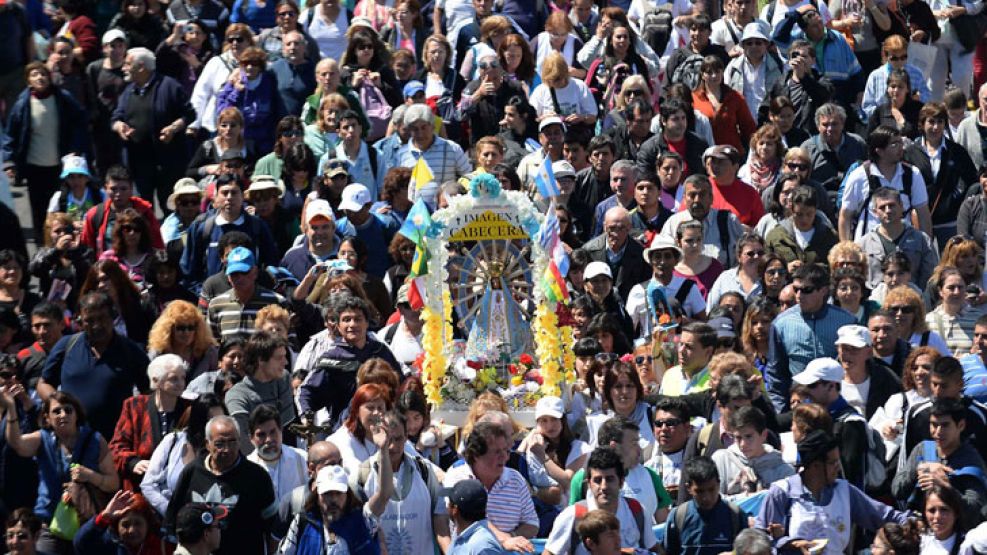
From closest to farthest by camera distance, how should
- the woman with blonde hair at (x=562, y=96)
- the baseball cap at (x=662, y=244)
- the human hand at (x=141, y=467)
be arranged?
the human hand at (x=141, y=467) < the baseball cap at (x=662, y=244) < the woman with blonde hair at (x=562, y=96)

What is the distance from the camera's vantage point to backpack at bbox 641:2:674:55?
2312 centimetres

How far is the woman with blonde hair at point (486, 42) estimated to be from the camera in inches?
870

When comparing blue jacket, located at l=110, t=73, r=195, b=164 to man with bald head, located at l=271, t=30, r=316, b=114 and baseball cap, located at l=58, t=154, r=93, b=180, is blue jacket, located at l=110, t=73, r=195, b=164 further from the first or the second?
baseball cap, located at l=58, t=154, r=93, b=180

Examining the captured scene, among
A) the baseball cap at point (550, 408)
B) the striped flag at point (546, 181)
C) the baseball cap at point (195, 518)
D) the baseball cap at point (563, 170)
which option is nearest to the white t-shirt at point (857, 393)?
the baseball cap at point (550, 408)

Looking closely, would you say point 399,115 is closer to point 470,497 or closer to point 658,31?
point 658,31

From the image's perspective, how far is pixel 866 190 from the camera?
19.3 m

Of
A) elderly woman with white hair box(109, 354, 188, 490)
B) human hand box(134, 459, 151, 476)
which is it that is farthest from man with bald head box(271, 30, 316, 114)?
human hand box(134, 459, 151, 476)

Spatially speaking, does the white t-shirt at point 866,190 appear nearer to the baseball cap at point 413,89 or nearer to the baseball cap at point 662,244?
the baseball cap at point 662,244

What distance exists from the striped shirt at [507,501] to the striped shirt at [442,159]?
665cm

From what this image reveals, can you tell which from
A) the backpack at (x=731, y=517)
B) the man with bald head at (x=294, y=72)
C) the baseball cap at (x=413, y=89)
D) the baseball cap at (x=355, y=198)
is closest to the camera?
the backpack at (x=731, y=517)

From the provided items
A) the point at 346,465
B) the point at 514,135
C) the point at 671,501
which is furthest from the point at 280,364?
the point at 514,135

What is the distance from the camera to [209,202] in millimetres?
19578

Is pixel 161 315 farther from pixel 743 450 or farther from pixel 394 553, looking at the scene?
pixel 743 450

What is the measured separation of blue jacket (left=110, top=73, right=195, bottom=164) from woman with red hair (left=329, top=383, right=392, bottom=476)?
24.3 ft
